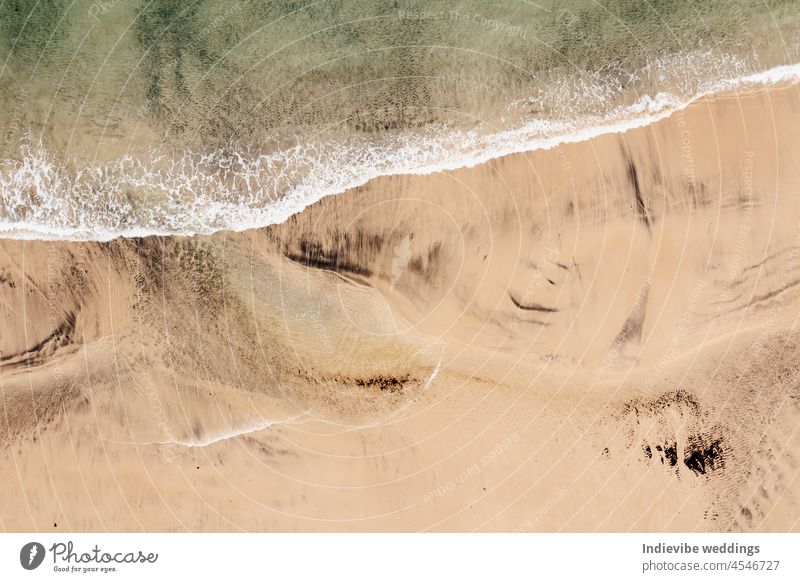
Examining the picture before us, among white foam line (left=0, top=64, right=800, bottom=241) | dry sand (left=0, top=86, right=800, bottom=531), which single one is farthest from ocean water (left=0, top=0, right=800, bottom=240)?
dry sand (left=0, top=86, right=800, bottom=531)

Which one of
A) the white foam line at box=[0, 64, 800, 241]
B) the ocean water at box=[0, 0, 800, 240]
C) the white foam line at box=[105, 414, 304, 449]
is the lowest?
the white foam line at box=[105, 414, 304, 449]

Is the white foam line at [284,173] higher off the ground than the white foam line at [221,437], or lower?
higher

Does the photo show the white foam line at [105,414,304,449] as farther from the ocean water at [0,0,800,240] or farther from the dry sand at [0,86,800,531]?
the ocean water at [0,0,800,240]

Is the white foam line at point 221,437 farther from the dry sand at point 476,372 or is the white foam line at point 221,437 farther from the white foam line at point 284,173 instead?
the white foam line at point 284,173

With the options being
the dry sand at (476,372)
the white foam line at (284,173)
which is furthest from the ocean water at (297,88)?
the dry sand at (476,372)

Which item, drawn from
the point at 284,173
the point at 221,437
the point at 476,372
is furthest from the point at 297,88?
the point at 221,437

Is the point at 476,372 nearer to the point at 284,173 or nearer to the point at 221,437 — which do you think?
the point at 221,437

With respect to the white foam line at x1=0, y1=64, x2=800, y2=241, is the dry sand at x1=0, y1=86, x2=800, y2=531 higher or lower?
lower
